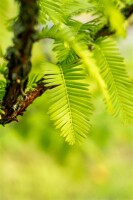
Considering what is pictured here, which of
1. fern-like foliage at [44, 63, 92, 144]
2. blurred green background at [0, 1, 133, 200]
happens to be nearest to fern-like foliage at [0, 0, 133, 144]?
fern-like foliage at [44, 63, 92, 144]

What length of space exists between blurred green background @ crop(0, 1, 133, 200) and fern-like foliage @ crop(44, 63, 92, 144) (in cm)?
71

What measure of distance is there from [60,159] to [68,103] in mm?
2220

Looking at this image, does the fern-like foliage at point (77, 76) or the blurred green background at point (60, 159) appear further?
the blurred green background at point (60, 159)

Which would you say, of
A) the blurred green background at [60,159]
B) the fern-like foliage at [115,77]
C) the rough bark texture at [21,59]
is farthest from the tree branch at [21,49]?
the blurred green background at [60,159]

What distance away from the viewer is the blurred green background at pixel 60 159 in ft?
8.57

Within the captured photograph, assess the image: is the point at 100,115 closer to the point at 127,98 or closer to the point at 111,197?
the point at 127,98

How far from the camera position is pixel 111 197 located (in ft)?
15.7

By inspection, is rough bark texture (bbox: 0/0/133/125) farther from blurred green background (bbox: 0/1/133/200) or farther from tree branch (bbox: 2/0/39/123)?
blurred green background (bbox: 0/1/133/200)

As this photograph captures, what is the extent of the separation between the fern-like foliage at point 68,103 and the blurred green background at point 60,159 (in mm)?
710

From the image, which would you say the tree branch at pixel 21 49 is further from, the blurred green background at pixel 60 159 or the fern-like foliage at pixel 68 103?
the blurred green background at pixel 60 159

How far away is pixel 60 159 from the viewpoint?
296 cm

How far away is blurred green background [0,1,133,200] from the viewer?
261cm

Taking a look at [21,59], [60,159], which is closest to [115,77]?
[21,59]

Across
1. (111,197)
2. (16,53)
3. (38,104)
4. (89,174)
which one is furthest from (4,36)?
(111,197)
